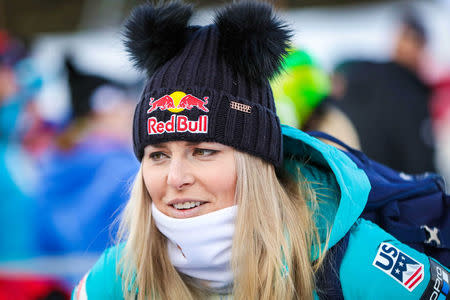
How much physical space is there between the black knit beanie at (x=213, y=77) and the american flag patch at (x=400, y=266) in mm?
525

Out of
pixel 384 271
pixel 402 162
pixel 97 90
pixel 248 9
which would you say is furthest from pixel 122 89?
pixel 384 271

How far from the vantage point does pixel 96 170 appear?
3766 millimetres

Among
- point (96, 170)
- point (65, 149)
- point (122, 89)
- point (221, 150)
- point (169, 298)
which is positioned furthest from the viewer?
point (122, 89)

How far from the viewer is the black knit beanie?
186 cm

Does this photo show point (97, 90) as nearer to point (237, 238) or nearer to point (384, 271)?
point (237, 238)

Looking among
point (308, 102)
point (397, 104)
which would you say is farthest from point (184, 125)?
point (397, 104)

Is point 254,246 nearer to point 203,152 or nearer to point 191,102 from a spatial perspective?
point 203,152

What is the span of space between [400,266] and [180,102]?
37.9 inches

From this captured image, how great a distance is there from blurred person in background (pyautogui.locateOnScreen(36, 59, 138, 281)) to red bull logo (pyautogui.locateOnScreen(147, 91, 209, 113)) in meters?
1.45

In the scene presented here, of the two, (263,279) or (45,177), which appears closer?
(263,279)

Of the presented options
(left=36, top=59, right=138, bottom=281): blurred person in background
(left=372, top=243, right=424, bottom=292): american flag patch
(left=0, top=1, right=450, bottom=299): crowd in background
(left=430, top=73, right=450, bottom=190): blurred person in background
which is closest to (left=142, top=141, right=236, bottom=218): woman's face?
(left=372, top=243, right=424, bottom=292): american flag patch

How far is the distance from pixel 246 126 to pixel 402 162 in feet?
8.74

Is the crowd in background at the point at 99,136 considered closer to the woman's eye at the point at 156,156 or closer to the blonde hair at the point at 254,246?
the blonde hair at the point at 254,246

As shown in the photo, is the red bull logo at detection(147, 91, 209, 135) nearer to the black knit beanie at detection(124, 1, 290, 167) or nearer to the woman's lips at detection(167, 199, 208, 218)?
the black knit beanie at detection(124, 1, 290, 167)
